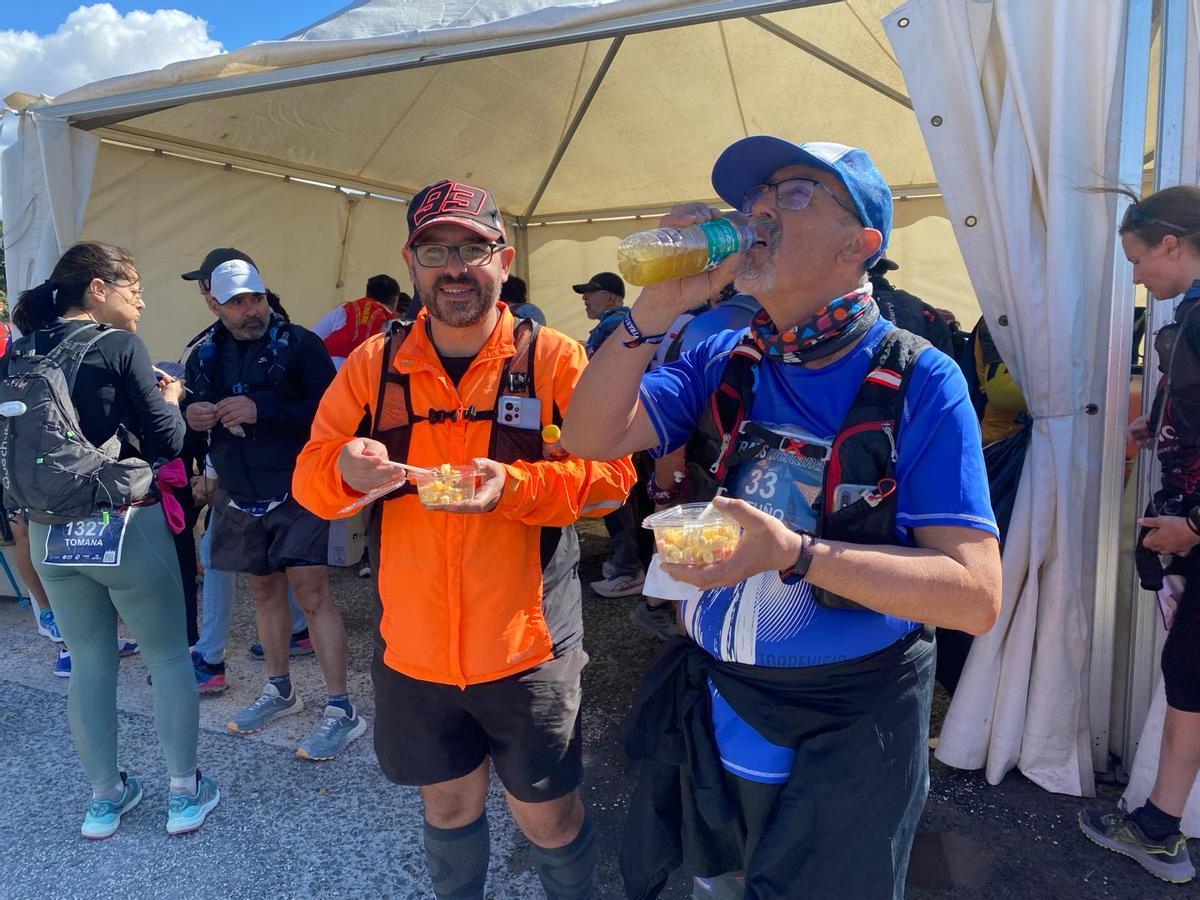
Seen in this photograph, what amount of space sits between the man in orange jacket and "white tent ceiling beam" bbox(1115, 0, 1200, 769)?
204 cm

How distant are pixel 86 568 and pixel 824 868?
256cm

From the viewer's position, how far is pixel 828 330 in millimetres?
1343

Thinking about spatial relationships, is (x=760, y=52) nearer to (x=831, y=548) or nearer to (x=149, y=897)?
(x=831, y=548)

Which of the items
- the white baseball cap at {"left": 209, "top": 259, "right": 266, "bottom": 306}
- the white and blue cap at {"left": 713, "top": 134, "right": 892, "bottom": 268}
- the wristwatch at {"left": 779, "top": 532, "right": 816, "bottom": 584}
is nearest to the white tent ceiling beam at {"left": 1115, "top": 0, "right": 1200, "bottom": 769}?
the white and blue cap at {"left": 713, "top": 134, "right": 892, "bottom": 268}

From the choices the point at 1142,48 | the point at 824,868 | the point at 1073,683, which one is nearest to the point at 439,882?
the point at 824,868

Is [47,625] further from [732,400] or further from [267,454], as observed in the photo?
[732,400]

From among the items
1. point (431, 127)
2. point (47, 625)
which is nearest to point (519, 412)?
point (47, 625)

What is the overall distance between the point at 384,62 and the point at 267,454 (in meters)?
1.86

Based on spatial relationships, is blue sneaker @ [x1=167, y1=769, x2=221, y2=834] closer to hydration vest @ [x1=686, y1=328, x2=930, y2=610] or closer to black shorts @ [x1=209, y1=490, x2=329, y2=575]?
black shorts @ [x1=209, y1=490, x2=329, y2=575]

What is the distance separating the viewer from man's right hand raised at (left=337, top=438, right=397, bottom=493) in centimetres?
175

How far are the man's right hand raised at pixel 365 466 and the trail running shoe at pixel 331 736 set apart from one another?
80.5 inches

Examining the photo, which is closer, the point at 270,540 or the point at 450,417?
the point at 450,417

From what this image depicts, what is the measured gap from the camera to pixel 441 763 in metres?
1.96

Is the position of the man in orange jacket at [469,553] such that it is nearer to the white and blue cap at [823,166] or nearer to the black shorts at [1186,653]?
the white and blue cap at [823,166]
